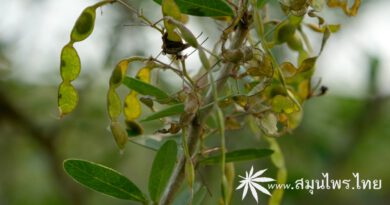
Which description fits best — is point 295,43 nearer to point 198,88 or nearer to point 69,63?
point 198,88

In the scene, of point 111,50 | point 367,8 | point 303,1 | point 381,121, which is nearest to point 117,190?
point 303,1

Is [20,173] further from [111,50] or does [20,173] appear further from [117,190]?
[117,190]

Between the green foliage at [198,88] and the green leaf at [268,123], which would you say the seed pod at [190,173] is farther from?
the green leaf at [268,123]

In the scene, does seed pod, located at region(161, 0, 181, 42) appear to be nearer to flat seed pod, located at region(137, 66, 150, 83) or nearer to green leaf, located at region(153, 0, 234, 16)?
green leaf, located at region(153, 0, 234, 16)

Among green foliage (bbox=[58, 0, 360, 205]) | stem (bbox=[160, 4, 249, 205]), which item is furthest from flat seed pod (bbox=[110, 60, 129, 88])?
stem (bbox=[160, 4, 249, 205])

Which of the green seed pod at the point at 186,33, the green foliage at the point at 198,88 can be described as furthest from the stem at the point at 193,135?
the green seed pod at the point at 186,33

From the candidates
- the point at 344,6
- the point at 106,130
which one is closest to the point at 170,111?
the point at 344,6
